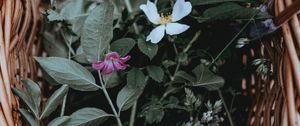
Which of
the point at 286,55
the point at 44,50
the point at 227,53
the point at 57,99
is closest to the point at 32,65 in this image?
the point at 44,50

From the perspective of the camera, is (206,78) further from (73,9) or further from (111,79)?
(73,9)

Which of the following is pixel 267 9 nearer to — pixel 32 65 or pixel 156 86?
pixel 156 86

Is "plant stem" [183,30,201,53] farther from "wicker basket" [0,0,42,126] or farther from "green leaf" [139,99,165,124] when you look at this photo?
"wicker basket" [0,0,42,126]

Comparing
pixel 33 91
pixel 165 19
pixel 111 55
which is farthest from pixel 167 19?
pixel 33 91

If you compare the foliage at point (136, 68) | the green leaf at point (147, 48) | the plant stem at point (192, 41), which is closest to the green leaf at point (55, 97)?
the foliage at point (136, 68)

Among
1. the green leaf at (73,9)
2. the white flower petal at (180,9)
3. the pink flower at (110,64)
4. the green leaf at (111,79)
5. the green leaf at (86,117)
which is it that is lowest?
the green leaf at (86,117)

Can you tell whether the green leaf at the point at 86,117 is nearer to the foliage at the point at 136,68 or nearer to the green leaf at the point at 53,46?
the foliage at the point at 136,68
